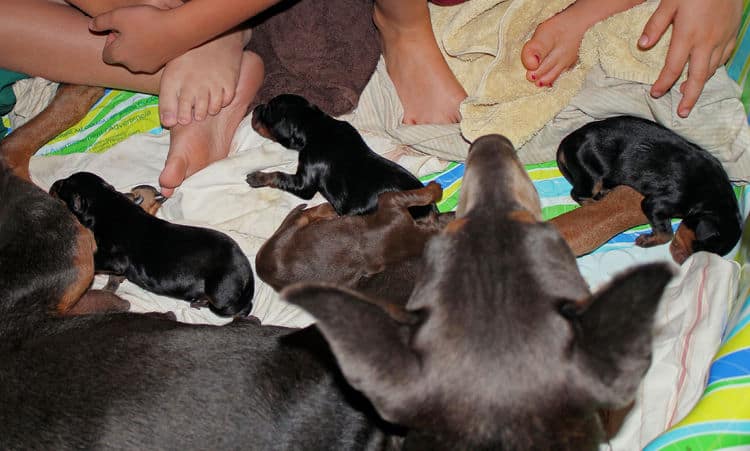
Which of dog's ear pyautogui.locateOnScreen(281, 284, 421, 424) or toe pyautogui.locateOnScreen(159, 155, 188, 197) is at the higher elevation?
dog's ear pyautogui.locateOnScreen(281, 284, 421, 424)

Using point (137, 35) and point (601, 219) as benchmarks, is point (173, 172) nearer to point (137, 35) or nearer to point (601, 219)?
point (137, 35)

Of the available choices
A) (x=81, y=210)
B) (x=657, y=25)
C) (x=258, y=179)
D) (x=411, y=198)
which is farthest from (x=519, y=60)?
(x=81, y=210)

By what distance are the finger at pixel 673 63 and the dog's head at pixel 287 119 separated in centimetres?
170

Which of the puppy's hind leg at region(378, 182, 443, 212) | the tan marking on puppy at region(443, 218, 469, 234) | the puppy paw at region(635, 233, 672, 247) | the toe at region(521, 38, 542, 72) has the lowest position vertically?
the puppy paw at region(635, 233, 672, 247)

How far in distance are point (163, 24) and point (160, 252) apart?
1188mm

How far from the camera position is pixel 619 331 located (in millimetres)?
1816

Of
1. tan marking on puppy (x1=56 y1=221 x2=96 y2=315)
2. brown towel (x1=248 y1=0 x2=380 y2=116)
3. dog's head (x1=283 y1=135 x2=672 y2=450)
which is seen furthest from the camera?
brown towel (x1=248 y1=0 x2=380 y2=116)

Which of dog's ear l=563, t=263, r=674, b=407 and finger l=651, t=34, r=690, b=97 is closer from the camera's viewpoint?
dog's ear l=563, t=263, r=674, b=407

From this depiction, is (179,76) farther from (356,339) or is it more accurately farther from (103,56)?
(356,339)

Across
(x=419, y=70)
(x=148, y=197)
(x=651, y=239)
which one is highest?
(x=419, y=70)

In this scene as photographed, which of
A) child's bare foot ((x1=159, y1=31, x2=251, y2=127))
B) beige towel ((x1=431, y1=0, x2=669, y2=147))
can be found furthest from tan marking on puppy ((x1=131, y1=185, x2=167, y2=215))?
beige towel ((x1=431, y1=0, x2=669, y2=147))

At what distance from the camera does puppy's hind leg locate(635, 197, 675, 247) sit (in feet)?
11.5

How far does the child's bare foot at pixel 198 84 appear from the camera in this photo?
3881 millimetres

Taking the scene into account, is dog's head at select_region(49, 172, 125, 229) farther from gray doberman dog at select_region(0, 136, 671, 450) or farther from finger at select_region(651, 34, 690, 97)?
finger at select_region(651, 34, 690, 97)
